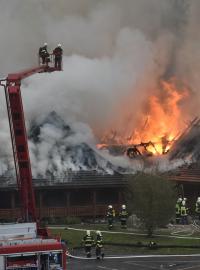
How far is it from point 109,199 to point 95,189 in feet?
3.68

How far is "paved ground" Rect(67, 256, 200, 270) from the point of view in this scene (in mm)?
15922

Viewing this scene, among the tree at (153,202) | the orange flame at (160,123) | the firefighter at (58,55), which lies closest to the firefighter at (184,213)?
the tree at (153,202)

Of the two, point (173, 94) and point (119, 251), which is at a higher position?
point (173, 94)

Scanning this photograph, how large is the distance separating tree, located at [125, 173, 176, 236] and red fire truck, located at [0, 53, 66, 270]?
7401 mm

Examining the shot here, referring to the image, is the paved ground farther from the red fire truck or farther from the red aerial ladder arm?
the red fire truck

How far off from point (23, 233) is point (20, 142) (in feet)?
8.45

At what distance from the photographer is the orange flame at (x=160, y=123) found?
34719 mm

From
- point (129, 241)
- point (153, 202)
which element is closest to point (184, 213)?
point (153, 202)

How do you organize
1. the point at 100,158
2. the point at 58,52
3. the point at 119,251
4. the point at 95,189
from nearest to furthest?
the point at 58,52 < the point at 119,251 < the point at 95,189 < the point at 100,158

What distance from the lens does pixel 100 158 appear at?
31141 mm

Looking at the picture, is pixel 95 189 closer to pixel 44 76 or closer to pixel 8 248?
pixel 44 76

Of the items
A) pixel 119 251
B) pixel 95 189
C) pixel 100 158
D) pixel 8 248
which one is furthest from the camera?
pixel 100 158

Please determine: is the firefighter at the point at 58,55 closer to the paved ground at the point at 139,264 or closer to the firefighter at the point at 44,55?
the firefighter at the point at 44,55

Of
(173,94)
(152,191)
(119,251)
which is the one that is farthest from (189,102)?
(119,251)
